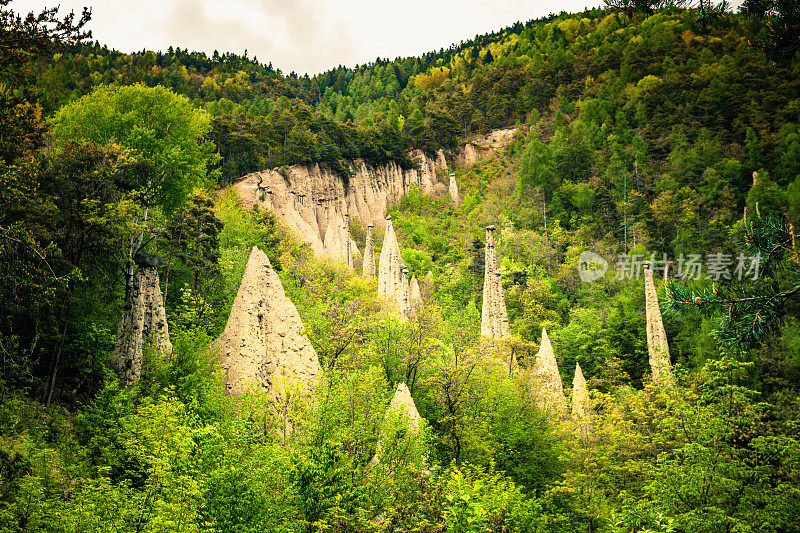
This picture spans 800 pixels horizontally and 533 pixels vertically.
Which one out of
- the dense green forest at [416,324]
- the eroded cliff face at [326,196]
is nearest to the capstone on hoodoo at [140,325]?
the dense green forest at [416,324]

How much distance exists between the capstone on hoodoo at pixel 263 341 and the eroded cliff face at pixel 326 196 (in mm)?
28103

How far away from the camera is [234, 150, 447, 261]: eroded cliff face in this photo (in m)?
52.0

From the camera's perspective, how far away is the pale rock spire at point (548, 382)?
23.9 metres

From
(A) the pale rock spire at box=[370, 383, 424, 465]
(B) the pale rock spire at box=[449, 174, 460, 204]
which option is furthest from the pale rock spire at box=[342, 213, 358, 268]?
(A) the pale rock spire at box=[370, 383, 424, 465]

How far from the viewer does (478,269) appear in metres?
52.6

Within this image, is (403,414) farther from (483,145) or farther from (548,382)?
(483,145)

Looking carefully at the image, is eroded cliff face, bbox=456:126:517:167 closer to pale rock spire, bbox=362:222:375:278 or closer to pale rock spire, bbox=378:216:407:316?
pale rock spire, bbox=362:222:375:278

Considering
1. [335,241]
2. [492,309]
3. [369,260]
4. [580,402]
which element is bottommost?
[580,402]

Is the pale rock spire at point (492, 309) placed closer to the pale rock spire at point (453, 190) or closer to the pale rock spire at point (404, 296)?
the pale rock spire at point (404, 296)

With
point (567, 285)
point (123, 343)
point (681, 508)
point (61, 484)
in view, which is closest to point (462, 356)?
point (681, 508)

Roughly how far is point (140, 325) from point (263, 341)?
4061 mm

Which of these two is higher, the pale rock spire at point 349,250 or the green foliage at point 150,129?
the green foliage at point 150,129

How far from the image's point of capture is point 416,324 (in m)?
26.1

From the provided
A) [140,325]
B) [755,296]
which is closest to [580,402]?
[140,325]
